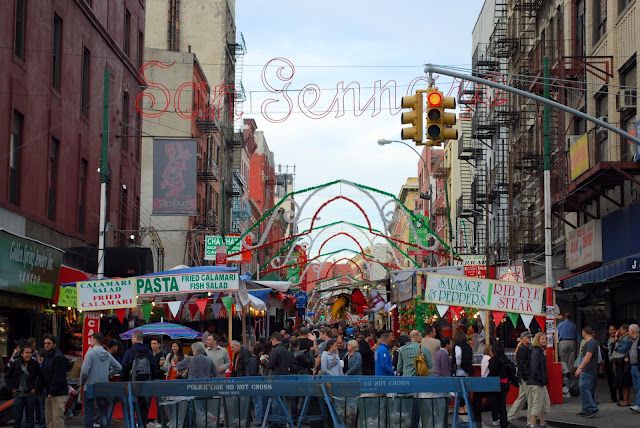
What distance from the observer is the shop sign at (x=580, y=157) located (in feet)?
98.4

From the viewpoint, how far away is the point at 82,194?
3491 cm

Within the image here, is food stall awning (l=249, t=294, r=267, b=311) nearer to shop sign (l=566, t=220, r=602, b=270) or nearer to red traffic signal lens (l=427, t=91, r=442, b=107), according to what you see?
shop sign (l=566, t=220, r=602, b=270)

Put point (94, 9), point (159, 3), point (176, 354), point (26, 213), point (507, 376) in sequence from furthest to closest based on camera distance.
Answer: point (159, 3), point (94, 9), point (26, 213), point (176, 354), point (507, 376)

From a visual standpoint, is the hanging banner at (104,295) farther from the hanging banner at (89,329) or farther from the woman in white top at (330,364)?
the woman in white top at (330,364)

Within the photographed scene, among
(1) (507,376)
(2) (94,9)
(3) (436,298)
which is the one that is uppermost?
(2) (94,9)

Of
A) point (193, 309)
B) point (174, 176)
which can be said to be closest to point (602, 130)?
point (193, 309)

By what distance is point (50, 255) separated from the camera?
28281mm

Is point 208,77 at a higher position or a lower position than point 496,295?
higher

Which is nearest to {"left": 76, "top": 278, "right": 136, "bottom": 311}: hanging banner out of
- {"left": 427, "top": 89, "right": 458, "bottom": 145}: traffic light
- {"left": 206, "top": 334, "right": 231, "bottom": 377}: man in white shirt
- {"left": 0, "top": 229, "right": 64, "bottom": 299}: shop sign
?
{"left": 0, "top": 229, "right": 64, "bottom": 299}: shop sign

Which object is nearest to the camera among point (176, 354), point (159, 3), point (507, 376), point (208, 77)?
point (507, 376)

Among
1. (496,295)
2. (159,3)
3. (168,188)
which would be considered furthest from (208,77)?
(496,295)

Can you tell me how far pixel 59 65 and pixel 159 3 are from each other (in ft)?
116

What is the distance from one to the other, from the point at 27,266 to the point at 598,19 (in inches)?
748

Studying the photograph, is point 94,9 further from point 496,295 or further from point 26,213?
point 496,295
